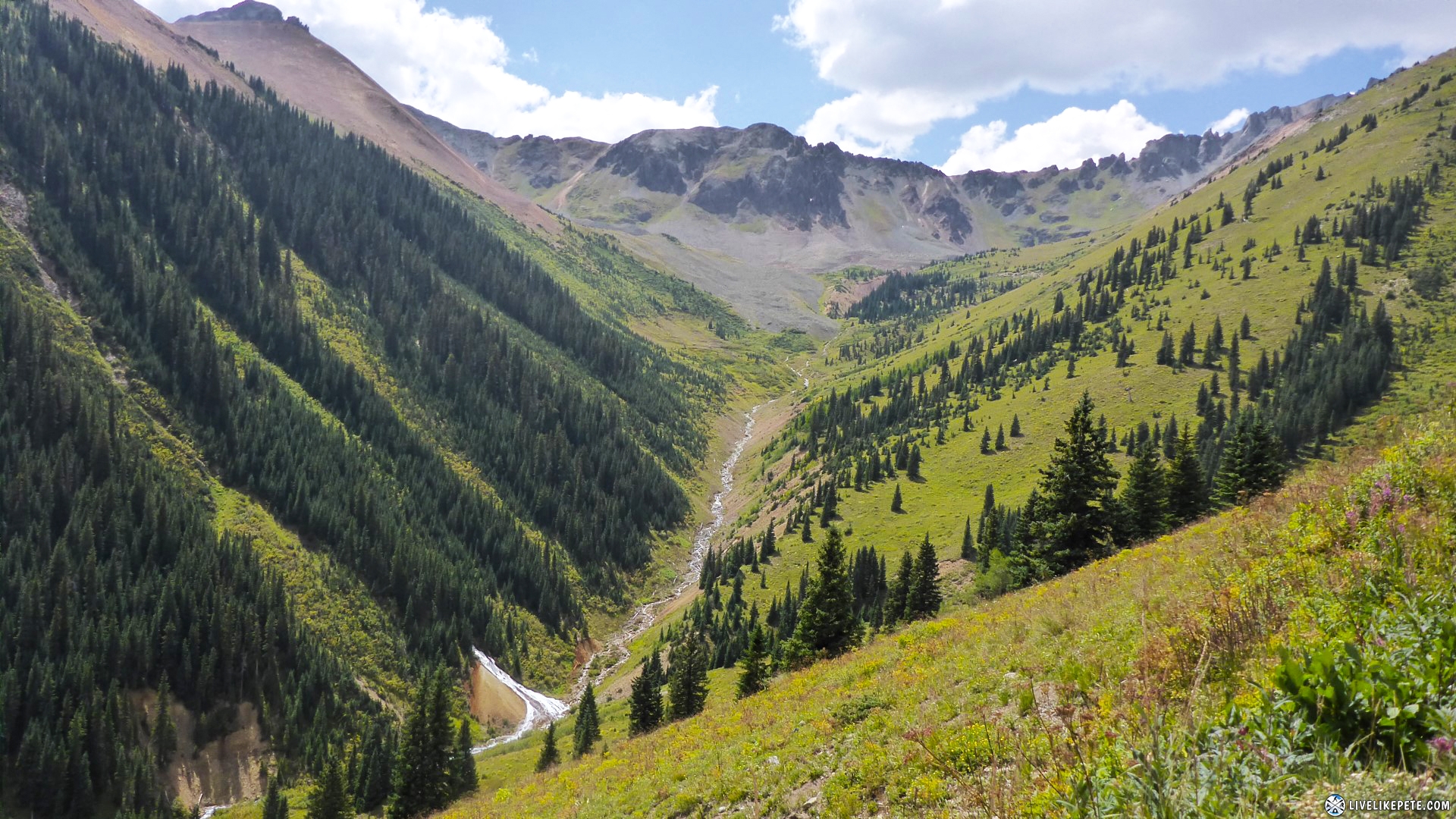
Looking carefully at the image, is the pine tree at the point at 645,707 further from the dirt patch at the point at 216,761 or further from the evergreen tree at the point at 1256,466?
the dirt patch at the point at 216,761

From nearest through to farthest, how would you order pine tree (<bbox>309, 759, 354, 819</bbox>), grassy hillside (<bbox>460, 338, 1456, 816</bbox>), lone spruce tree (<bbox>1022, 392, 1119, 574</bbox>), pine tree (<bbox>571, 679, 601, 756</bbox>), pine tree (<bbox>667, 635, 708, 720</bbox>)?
grassy hillside (<bbox>460, 338, 1456, 816</bbox>) → lone spruce tree (<bbox>1022, 392, 1119, 574</bbox>) → pine tree (<bbox>309, 759, 354, 819</bbox>) → pine tree (<bbox>667, 635, 708, 720</bbox>) → pine tree (<bbox>571, 679, 601, 756</bbox>)

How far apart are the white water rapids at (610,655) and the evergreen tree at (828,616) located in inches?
2107

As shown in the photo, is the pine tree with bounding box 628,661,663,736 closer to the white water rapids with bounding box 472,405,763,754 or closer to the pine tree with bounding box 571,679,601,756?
the pine tree with bounding box 571,679,601,756

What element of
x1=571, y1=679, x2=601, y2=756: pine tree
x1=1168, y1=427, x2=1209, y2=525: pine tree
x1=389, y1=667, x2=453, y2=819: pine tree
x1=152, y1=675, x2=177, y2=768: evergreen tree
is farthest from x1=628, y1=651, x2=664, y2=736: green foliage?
x1=152, y1=675, x2=177, y2=768: evergreen tree

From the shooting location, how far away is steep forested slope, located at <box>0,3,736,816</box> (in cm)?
6481

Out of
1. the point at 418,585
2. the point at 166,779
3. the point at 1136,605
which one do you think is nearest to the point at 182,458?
the point at 418,585

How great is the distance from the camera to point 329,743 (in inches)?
2650

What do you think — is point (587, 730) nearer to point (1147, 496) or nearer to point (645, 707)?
point (645, 707)

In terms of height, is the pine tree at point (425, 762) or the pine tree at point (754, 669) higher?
the pine tree at point (754, 669)

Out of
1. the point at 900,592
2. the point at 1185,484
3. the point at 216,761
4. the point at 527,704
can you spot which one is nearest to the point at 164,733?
the point at 216,761

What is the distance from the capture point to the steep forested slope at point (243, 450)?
64.8m

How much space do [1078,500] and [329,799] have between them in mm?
53747

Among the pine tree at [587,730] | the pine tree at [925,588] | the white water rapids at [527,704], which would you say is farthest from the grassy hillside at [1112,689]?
the white water rapids at [527,704]

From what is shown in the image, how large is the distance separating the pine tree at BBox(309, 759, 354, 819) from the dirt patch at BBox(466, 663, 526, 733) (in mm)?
34289
